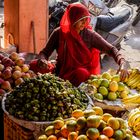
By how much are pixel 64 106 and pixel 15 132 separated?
1.76ft

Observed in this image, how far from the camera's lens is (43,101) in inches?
144

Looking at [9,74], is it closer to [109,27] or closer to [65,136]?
[65,136]

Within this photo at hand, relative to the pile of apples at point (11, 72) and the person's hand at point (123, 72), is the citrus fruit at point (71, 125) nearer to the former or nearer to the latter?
the pile of apples at point (11, 72)

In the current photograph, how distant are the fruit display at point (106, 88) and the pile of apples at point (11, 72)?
0.75m

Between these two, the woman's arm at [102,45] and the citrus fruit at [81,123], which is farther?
the woman's arm at [102,45]

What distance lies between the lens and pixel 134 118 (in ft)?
13.1

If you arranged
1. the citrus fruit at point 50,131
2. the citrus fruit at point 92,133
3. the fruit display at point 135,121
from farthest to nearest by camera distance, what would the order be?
the fruit display at point 135,121 → the citrus fruit at point 50,131 → the citrus fruit at point 92,133

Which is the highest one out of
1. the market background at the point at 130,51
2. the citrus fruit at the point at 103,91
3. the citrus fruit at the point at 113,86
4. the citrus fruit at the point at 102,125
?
the citrus fruit at the point at 102,125

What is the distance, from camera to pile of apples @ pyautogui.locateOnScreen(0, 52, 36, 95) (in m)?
4.41

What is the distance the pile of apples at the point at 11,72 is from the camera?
4410mm

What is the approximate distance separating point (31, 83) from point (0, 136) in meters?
0.91

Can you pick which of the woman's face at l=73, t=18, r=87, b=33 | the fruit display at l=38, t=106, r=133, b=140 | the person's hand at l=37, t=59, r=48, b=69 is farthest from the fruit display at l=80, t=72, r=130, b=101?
the fruit display at l=38, t=106, r=133, b=140

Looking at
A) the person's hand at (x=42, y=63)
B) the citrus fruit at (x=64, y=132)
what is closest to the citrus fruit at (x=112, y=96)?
the person's hand at (x=42, y=63)

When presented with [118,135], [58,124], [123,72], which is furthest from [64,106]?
[123,72]
